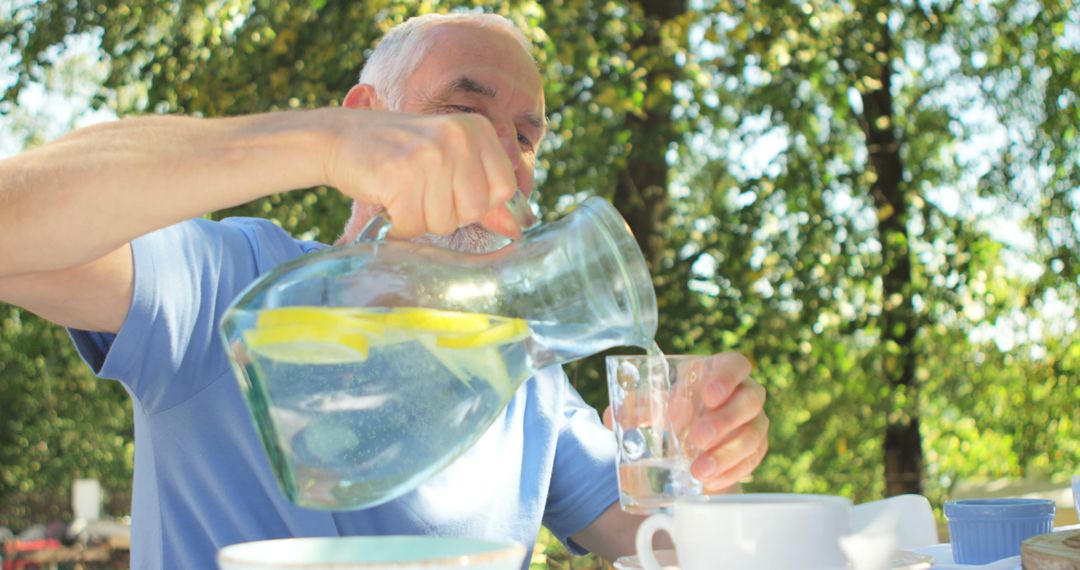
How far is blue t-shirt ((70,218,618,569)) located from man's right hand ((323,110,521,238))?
34 centimetres

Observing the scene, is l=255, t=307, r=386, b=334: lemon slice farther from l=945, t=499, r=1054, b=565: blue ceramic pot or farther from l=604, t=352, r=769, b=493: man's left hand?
l=945, t=499, r=1054, b=565: blue ceramic pot

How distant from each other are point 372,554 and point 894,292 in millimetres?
4074

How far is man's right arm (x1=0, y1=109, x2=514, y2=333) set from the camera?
0.83 meters

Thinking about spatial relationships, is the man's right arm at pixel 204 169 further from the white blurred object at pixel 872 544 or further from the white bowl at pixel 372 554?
the white blurred object at pixel 872 544


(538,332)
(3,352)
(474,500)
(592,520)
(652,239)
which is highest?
(538,332)

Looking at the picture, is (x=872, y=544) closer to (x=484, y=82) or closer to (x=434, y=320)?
(x=434, y=320)

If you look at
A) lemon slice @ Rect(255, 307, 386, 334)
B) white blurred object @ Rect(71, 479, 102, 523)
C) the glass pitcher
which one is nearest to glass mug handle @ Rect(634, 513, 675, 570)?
the glass pitcher

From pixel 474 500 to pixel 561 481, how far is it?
0.25m

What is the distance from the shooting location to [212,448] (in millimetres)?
1262

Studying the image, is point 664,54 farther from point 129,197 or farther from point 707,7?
point 129,197

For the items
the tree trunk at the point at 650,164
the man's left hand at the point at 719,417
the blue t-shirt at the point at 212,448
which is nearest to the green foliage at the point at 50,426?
the tree trunk at the point at 650,164

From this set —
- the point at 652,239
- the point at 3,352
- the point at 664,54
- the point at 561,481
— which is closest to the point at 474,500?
the point at 561,481

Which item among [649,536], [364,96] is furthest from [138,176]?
[364,96]

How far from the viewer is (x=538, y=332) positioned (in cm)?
86
